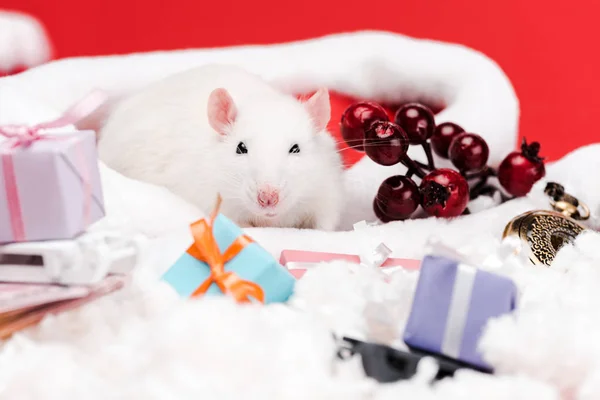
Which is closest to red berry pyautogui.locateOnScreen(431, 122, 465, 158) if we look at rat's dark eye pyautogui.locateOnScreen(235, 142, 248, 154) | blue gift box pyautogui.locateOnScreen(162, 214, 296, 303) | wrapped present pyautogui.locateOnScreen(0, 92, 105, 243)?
rat's dark eye pyautogui.locateOnScreen(235, 142, 248, 154)

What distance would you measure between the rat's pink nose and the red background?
90cm

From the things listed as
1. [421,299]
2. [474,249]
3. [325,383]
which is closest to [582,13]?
[474,249]

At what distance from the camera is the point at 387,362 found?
17.9 inches

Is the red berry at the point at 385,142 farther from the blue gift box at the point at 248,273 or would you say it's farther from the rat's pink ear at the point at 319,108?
the blue gift box at the point at 248,273

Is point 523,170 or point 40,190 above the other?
point 40,190

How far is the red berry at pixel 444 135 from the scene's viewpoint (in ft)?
3.50

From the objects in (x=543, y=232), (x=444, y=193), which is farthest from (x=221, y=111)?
(x=543, y=232)

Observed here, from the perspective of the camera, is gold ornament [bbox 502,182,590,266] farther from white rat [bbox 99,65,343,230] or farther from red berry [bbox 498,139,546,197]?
white rat [bbox 99,65,343,230]

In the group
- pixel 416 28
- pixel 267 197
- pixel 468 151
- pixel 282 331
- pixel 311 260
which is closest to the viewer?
pixel 282 331

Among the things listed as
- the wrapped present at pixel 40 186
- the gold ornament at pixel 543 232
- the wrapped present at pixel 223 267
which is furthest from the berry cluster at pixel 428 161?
the wrapped present at pixel 40 186

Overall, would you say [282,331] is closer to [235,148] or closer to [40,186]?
[40,186]

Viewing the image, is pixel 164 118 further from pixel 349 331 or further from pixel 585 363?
pixel 585 363

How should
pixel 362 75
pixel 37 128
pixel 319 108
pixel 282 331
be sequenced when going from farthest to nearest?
pixel 362 75
pixel 319 108
pixel 37 128
pixel 282 331

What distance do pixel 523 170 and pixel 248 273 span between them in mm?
595
